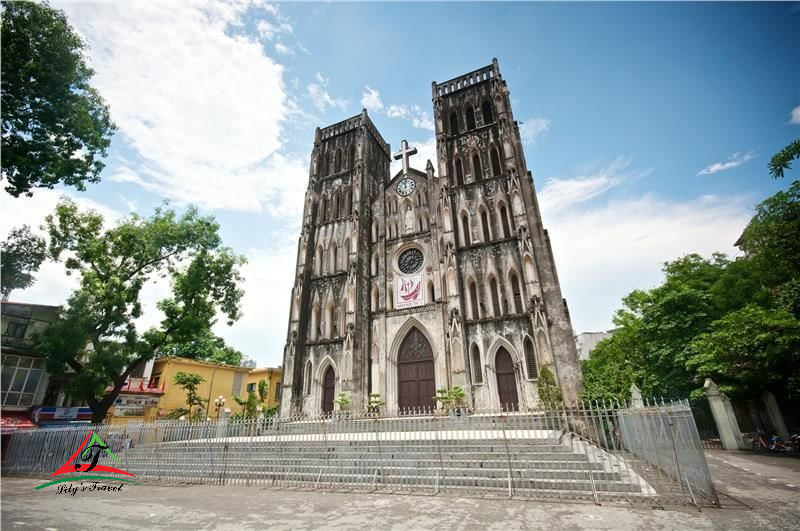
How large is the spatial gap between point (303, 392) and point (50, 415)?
12.7 m

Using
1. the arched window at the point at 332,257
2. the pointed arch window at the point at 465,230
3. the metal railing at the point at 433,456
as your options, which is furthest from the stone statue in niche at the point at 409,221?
the metal railing at the point at 433,456

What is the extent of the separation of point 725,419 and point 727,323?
3.65m

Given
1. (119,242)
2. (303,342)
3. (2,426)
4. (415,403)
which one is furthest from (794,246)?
(2,426)

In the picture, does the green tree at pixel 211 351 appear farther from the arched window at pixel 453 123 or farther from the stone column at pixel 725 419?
the stone column at pixel 725 419

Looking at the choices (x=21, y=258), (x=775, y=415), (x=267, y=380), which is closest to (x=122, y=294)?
(x=21, y=258)

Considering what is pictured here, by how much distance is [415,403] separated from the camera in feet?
57.3

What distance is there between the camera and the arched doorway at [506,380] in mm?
15505

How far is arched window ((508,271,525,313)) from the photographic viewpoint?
16.9 m

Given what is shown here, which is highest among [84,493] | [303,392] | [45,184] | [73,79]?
[73,79]

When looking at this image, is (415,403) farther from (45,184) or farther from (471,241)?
(45,184)

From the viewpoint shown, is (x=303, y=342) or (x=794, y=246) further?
(x=303, y=342)

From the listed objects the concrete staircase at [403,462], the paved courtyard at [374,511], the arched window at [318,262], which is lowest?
the paved courtyard at [374,511]

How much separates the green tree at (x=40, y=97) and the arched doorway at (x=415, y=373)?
14516 mm

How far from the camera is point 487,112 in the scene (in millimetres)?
22406
